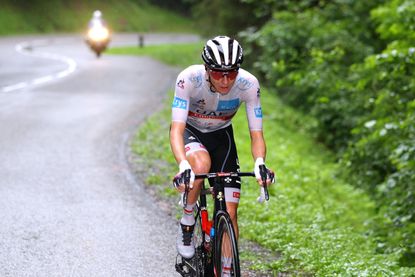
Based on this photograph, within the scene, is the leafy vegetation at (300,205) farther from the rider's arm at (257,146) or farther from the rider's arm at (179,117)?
the rider's arm at (179,117)

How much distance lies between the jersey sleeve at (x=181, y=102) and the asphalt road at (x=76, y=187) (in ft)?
5.58

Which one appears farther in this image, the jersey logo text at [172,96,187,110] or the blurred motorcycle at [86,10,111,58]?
the blurred motorcycle at [86,10,111,58]

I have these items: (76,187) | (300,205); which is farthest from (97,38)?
(76,187)

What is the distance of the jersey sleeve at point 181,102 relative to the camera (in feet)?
18.1

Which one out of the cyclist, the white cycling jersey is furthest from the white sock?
the white cycling jersey

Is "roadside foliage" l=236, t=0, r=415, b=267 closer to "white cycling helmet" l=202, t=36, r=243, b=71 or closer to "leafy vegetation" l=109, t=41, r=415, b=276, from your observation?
"leafy vegetation" l=109, t=41, r=415, b=276

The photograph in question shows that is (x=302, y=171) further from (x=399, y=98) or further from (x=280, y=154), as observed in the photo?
(x=399, y=98)

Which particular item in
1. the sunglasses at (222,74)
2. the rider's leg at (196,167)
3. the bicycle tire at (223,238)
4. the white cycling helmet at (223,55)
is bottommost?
the bicycle tire at (223,238)

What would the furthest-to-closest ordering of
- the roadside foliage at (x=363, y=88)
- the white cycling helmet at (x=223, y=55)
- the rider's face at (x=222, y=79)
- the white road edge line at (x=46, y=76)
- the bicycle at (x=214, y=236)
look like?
the white road edge line at (x=46, y=76) → the roadside foliage at (x=363, y=88) → the rider's face at (x=222, y=79) → the white cycling helmet at (x=223, y=55) → the bicycle at (x=214, y=236)

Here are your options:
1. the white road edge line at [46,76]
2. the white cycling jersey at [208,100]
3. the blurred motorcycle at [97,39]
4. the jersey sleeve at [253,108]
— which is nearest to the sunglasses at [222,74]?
the white cycling jersey at [208,100]

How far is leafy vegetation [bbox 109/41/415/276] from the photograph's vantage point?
706 centimetres

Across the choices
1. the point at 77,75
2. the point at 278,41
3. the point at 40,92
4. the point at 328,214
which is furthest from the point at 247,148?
the point at 77,75

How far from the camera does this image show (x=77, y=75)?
24469mm

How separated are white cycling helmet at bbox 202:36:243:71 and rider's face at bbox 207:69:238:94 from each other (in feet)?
0.26
